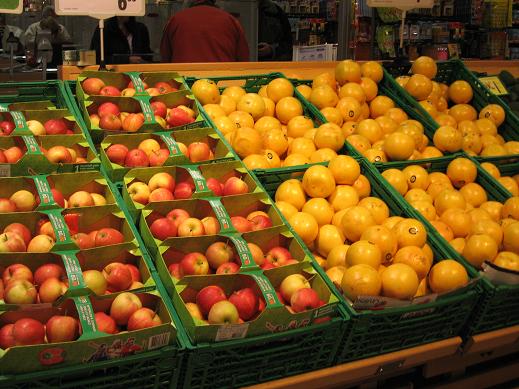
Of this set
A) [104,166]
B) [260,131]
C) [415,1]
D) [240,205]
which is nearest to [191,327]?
[240,205]

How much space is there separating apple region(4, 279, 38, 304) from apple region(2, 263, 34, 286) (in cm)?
3

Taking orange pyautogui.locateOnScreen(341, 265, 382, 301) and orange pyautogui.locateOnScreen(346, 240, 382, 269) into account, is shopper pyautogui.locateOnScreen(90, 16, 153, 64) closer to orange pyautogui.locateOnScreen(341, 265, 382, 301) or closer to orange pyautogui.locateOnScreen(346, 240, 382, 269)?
orange pyautogui.locateOnScreen(346, 240, 382, 269)

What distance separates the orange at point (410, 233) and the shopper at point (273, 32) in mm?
4242

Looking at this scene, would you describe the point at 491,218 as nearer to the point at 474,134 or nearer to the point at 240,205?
the point at 474,134

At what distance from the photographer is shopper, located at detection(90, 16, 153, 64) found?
5137 millimetres

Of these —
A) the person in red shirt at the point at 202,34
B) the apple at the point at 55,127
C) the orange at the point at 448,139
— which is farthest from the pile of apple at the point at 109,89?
the person in red shirt at the point at 202,34

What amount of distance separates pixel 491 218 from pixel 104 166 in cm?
158

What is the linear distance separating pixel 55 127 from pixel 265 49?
419cm

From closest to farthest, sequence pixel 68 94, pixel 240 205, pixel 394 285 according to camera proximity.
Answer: pixel 394 285, pixel 240 205, pixel 68 94

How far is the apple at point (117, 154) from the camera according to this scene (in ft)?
7.52

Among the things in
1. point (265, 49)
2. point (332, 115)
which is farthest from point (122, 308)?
point (265, 49)

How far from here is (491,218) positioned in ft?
8.27

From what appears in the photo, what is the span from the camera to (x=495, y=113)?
333 centimetres

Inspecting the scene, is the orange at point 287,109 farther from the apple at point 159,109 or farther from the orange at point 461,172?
the orange at point 461,172
